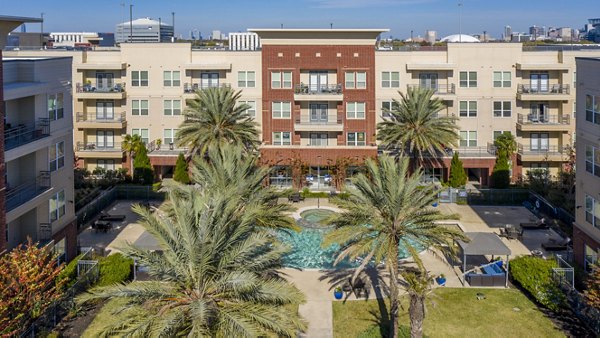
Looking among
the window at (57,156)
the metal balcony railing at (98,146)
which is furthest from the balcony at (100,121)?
the window at (57,156)

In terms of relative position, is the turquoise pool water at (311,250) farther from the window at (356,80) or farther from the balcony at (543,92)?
the balcony at (543,92)

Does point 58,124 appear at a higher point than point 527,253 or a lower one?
higher

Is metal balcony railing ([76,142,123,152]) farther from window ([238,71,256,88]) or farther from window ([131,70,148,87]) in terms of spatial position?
window ([238,71,256,88])

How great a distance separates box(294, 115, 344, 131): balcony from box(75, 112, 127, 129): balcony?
52.4 feet

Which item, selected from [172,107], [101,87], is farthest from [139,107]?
[101,87]

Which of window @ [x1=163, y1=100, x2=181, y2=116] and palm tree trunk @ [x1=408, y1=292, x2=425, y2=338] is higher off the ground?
window @ [x1=163, y1=100, x2=181, y2=116]

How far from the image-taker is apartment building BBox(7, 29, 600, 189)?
5091cm

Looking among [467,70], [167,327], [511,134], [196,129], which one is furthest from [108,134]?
[167,327]

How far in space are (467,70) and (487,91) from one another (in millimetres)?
2589

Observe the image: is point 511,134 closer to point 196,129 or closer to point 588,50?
point 588,50

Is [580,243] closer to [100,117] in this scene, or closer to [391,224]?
[391,224]

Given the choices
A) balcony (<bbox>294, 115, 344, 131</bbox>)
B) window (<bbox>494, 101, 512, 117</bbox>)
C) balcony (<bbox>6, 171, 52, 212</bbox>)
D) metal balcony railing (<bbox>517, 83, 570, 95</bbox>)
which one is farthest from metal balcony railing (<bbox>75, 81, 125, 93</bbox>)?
metal balcony railing (<bbox>517, 83, 570, 95</bbox>)

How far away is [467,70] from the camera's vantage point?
172 ft

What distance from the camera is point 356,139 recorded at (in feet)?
170
